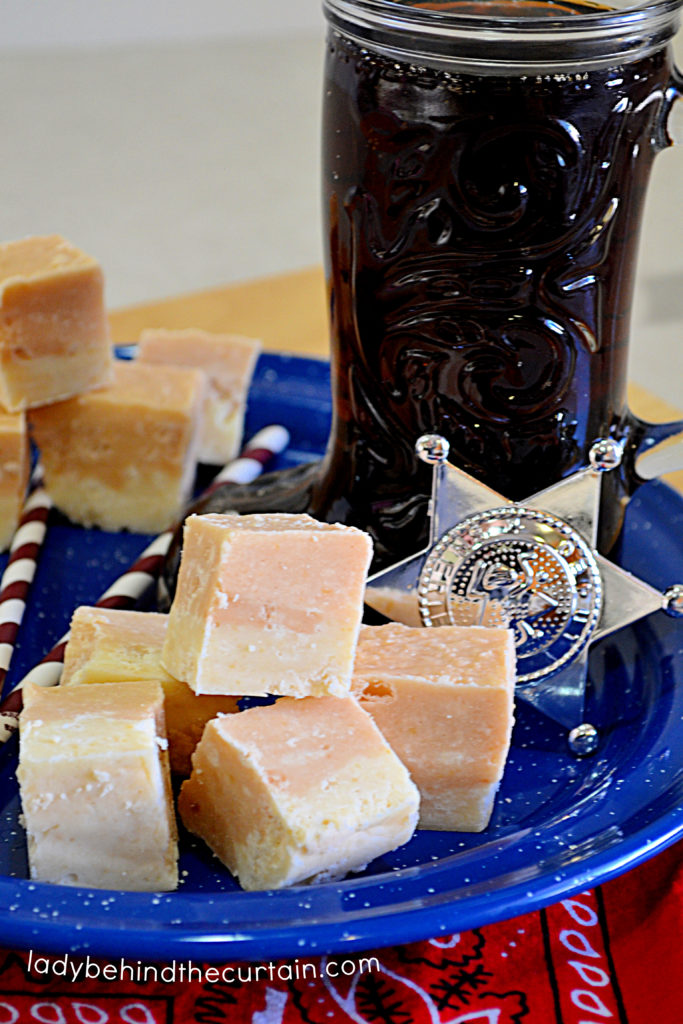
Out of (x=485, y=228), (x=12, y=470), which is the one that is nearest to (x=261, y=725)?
(x=485, y=228)

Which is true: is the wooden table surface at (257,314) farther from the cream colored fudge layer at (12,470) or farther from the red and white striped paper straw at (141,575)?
the cream colored fudge layer at (12,470)

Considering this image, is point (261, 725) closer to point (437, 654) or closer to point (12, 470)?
point (437, 654)

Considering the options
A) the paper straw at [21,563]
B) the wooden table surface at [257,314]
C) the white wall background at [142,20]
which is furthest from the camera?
the white wall background at [142,20]

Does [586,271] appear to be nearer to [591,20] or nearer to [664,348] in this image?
[591,20]

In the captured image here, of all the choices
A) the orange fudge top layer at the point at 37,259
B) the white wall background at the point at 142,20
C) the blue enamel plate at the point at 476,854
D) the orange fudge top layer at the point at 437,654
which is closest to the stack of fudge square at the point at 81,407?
the orange fudge top layer at the point at 37,259

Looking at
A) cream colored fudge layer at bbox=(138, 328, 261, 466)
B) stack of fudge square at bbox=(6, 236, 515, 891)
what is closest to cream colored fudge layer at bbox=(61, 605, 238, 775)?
stack of fudge square at bbox=(6, 236, 515, 891)

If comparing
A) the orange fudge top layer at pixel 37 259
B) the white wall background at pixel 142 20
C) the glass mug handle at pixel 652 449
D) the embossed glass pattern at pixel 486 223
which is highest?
the embossed glass pattern at pixel 486 223

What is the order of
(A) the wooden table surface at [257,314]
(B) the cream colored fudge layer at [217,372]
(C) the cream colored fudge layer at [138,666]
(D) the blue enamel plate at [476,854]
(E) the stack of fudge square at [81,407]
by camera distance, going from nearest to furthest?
(D) the blue enamel plate at [476,854], (C) the cream colored fudge layer at [138,666], (E) the stack of fudge square at [81,407], (B) the cream colored fudge layer at [217,372], (A) the wooden table surface at [257,314]
